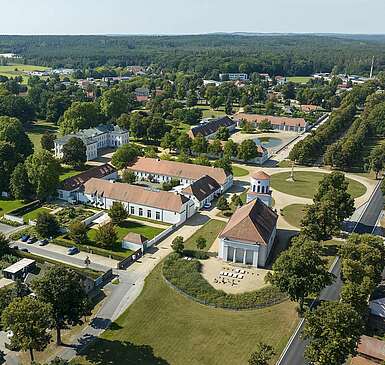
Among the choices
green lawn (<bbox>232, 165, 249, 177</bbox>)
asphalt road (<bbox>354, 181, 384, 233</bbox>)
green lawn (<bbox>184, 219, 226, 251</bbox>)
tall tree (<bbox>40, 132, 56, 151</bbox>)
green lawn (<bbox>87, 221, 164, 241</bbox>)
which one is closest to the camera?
green lawn (<bbox>184, 219, 226, 251</bbox>)

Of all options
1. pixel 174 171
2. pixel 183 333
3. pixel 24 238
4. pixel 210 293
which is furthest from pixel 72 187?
pixel 183 333

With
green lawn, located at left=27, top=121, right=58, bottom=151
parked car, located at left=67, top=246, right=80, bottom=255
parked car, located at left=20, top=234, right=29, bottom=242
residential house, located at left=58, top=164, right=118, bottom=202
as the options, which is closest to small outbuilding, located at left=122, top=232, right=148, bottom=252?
parked car, located at left=67, top=246, right=80, bottom=255

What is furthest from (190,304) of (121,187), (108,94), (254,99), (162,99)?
(254,99)

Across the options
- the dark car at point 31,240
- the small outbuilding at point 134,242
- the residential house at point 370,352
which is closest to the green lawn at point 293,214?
the small outbuilding at point 134,242

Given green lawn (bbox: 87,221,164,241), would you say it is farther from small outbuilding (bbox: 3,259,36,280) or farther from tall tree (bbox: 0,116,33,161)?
tall tree (bbox: 0,116,33,161)

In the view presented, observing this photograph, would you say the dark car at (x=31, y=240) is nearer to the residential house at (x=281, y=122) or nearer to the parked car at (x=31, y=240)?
the parked car at (x=31, y=240)

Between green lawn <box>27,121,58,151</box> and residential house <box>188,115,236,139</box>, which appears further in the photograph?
green lawn <box>27,121,58,151</box>

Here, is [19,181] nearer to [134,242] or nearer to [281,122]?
[134,242]
